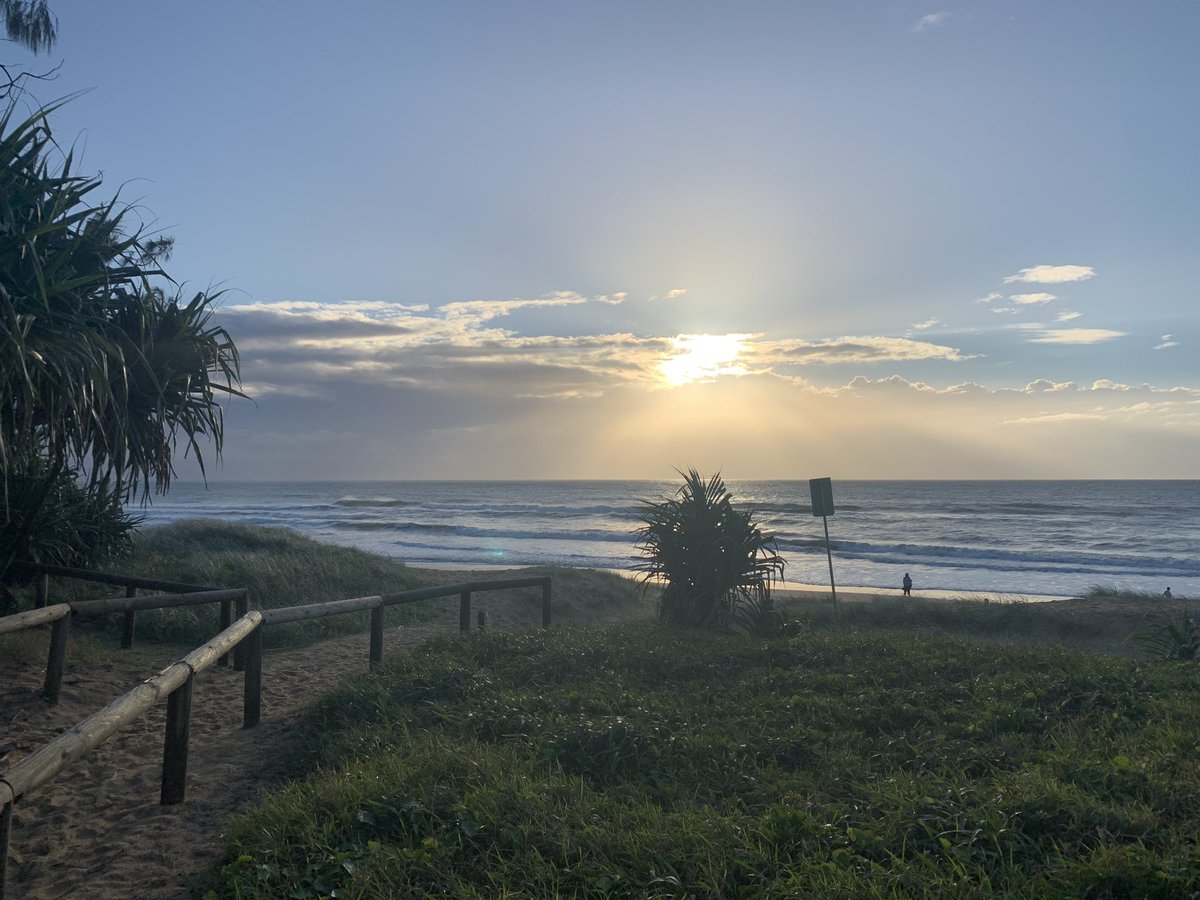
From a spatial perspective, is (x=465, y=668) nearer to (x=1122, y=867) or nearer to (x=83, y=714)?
(x=83, y=714)

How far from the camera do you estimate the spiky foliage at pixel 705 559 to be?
10.5 m

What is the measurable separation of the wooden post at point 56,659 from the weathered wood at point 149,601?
0.18 meters

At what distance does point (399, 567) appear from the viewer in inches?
773

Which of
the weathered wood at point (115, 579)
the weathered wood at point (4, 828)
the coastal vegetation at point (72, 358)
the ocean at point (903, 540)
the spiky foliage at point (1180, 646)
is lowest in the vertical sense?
the ocean at point (903, 540)

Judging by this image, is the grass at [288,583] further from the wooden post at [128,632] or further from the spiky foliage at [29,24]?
the spiky foliage at [29,24]

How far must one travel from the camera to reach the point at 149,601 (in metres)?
8.05

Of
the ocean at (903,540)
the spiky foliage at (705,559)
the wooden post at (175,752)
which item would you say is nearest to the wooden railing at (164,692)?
the wooden post at (175,752)

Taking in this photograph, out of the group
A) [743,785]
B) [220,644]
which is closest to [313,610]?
[220,644]

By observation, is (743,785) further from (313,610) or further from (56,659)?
(56,659)

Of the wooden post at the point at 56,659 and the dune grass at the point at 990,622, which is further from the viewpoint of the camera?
the dune grass at the point at 990,622

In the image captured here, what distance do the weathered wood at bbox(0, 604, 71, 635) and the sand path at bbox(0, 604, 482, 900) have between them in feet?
2.67

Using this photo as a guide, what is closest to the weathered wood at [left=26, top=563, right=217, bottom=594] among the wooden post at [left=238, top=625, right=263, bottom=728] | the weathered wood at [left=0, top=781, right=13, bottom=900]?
the wooden post at [left=238, top=625, right=263, bottom=728]

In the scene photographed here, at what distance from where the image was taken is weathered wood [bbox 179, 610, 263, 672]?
18.6 feet

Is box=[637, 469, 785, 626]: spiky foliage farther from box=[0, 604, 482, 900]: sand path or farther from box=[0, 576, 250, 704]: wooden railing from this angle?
box=[0, 576, 250, 704]: wooden railing
